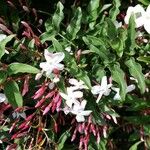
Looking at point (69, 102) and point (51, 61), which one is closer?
point (51, 61)

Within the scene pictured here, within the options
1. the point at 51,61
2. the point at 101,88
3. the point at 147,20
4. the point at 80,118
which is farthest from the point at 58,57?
the point at 147,20

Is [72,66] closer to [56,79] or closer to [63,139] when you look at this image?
[56,79]

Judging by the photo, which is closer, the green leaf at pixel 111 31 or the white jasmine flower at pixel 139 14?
the green leaf at pixel 111 31

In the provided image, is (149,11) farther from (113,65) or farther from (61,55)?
(61,55)

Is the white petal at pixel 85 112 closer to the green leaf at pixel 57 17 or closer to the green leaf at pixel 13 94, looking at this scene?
the green leaf at pixel 13 94

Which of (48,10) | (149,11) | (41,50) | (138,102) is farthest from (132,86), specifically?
(48,10)

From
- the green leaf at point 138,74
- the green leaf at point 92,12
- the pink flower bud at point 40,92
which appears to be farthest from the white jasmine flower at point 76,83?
the green leaf at point 92,12
